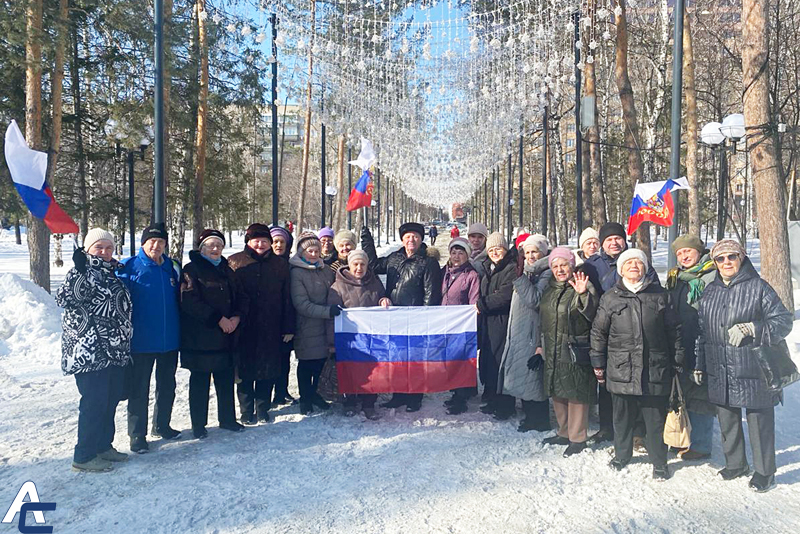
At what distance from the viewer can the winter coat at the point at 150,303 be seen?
459 centimetres

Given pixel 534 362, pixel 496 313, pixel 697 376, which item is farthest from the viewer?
pixel 496 313

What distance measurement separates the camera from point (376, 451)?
474cm

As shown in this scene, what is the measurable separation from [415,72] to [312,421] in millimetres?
7834

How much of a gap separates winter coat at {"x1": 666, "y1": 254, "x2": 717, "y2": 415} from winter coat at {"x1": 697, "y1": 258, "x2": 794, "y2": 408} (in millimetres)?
77

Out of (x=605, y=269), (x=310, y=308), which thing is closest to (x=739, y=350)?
(x=605, y=269)

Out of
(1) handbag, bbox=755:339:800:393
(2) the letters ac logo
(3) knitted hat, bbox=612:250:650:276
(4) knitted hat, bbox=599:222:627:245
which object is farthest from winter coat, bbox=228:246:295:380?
(1) handbag, bbox=755:339:800:393

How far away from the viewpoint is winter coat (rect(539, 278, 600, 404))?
15.1 feet

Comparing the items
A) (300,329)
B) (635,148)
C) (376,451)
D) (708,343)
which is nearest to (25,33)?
(300,329)

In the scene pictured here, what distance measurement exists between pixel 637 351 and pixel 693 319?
1.74 ft

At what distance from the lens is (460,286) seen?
19.1 feet

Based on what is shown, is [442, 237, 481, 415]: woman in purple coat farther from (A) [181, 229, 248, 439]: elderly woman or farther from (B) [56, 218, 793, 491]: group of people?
(A) [181, 229, 248, 439]: elderly woman

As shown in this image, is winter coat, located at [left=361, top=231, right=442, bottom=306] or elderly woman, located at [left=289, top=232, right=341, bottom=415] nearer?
elderly woman, located at [left=289, top=232, right=341, bottom=415]

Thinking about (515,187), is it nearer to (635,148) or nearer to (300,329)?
(635,148)

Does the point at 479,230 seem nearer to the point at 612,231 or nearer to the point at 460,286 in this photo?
the point at 460,286
